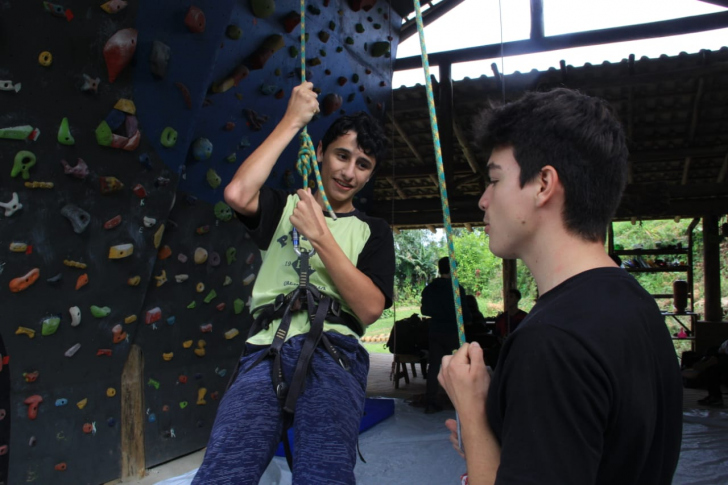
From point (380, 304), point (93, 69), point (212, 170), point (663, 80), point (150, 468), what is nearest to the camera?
point (380, 304)

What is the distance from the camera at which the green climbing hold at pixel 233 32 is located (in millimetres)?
2553

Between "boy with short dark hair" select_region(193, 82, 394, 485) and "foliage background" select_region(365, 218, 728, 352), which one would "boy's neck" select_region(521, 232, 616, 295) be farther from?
"foliage background" select_region(365, 218, 728, 352)

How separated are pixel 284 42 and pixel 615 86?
111 inches

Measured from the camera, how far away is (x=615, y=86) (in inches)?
176

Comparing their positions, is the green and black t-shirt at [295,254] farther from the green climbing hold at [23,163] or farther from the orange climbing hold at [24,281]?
the orange climbing hold at [24,281]

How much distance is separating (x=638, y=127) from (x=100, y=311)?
5026 millimetres

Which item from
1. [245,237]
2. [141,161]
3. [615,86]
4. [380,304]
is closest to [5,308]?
[141,161]

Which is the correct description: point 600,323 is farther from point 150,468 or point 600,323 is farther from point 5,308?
point 150,468

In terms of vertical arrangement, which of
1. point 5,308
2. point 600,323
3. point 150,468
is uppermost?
point 600,323

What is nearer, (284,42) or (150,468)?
(284,42)

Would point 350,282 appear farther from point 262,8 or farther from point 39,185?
point 262,8

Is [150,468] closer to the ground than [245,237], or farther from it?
closer to the ground

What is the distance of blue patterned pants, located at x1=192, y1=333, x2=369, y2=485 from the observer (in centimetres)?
123

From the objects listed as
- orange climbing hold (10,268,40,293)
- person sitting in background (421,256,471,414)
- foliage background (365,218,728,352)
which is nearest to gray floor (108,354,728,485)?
person sitting in background (421,256,471,414)
